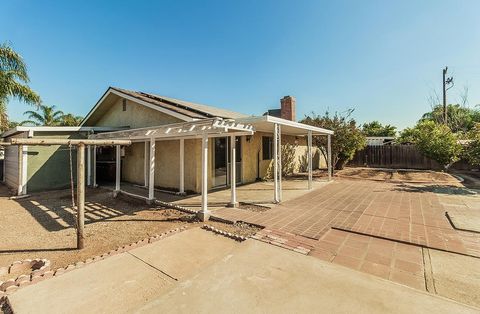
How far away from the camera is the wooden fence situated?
17.8 metres

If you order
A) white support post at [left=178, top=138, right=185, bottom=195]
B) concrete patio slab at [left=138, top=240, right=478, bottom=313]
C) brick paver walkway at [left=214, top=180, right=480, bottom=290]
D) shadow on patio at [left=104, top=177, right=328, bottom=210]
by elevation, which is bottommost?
concrete patio slab at [left=138, top=240, right=478, bottom=313]

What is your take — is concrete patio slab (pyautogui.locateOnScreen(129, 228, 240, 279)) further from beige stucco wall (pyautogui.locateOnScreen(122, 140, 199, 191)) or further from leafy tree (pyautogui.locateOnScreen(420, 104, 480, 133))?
leafy tree (pyautogui.locateOnScreen(420, 104, 480, 133))

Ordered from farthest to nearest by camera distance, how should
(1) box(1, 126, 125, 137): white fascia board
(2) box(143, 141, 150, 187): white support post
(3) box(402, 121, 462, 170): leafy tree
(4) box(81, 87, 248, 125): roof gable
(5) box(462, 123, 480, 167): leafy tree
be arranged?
(3) box(402, 121, 462, 170): leafy tree
(5) box(462, 123, 480, 167): leafy tree
(2) box(143, 141, 150, 187): white support post
(1) box(1, 126, 125, 137): white fascia board
(4) box(81, 87, 248, 125): roof gable

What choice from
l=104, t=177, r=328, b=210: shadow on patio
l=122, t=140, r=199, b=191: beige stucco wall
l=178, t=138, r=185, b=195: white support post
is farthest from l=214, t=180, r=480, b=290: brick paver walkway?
l=122, t=140, r=199, b=191: beige stucco wall

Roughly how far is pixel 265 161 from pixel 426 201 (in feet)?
24.0

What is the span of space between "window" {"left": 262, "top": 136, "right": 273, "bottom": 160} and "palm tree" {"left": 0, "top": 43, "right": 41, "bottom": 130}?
13855 mm

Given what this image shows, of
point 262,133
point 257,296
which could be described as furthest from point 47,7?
point 257,296

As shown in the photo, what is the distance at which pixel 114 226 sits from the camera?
18.8 feet

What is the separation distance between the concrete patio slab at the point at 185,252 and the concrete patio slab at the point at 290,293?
0.37m

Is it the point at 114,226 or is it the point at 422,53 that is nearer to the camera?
the point at 114,226

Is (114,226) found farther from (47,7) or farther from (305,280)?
(47,7)

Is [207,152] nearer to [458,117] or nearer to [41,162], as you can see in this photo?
[41,162]

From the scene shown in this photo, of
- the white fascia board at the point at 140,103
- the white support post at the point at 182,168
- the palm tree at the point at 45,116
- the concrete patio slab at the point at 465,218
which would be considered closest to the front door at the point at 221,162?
the white support post at the point at 182,168

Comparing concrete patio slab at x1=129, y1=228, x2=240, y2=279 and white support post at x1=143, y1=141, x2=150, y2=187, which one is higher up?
white support post at x1=143, y1=141, x2=150, y2=187
